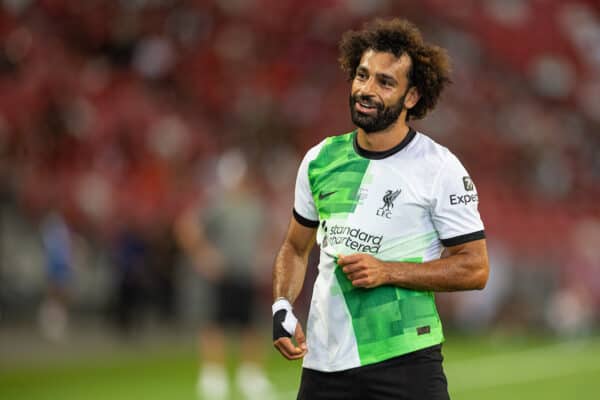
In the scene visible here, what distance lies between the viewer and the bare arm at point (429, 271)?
170 inches

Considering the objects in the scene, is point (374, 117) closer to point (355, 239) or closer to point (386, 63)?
point (386, 63)

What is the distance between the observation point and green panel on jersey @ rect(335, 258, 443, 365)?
4441 mm

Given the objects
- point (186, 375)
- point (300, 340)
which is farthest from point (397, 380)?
point (186, 375)

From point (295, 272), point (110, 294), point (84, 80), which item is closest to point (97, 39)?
point (84, 80)

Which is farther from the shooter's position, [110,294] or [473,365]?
[110,294]

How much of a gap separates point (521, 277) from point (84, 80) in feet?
27.3

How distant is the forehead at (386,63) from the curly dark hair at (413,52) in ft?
0.07

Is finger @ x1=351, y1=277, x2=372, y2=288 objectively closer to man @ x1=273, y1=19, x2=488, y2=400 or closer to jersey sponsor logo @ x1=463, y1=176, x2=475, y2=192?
man @ x1=273, y1=19, x2=488, y2=400

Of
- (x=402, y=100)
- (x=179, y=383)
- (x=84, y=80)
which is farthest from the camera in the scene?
(x=84, y=80)

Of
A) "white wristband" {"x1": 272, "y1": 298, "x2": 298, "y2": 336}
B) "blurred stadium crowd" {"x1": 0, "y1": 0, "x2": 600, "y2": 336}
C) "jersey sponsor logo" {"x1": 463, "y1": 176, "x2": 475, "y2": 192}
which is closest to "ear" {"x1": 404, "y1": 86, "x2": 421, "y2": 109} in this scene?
"jersey sponsor logo" {"x1": 463, "y1": 176, "x2": 475, "y2": 192}

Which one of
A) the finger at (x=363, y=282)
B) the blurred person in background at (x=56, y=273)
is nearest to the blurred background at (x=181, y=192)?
the blurred person in background at (x=56, y=273)

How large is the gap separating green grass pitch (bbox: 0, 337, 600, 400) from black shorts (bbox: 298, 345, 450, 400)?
566 cm

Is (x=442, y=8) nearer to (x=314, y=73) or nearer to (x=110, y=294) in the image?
(x=314, y=73)

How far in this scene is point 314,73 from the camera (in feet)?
62.5
